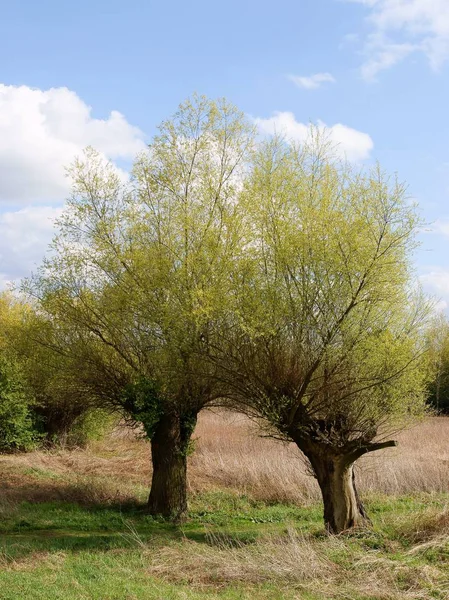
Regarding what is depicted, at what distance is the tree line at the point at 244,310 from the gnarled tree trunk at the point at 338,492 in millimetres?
31

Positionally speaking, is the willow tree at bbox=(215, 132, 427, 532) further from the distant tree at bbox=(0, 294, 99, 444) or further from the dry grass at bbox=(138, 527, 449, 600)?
the distant tree at bbox=(0, 294, 99, 444)

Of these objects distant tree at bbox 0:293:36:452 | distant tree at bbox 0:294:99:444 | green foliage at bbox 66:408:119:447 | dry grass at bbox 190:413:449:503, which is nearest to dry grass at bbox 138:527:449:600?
dry grass at bbox 190:413:449:503

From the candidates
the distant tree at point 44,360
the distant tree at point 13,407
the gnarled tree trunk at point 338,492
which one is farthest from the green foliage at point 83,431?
the gnarled tree trunk at point 338,492

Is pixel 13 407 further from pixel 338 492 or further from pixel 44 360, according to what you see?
pixel 338 492

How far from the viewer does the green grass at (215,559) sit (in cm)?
938

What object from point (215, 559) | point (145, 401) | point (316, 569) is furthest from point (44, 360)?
point (316, 569)

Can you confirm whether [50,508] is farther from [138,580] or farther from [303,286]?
[303,286]

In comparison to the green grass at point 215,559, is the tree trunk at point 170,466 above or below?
above

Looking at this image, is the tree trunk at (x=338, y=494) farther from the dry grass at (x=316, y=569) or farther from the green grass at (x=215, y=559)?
the dry grass at (x=316, y=569)

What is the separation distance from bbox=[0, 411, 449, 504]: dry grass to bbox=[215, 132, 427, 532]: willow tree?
3.31m

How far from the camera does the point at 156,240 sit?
1667 centimetres

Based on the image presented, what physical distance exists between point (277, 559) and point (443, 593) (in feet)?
9.18

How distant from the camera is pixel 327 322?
12.6m

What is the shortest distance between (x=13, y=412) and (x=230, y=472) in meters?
8.84
